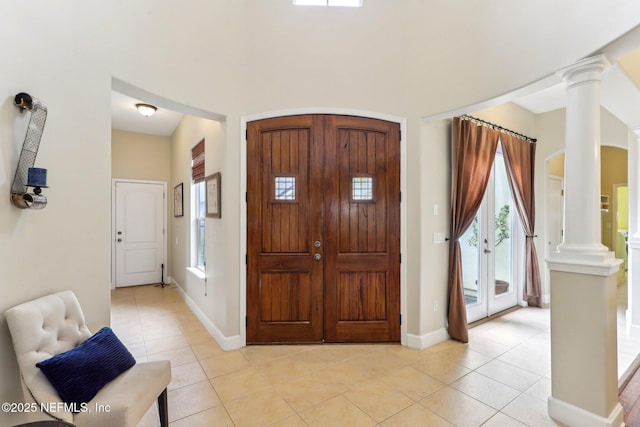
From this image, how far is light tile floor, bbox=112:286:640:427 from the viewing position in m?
2.08

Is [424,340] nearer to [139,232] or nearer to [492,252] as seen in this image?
[492,252]

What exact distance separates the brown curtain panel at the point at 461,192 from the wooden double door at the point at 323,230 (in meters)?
0.68

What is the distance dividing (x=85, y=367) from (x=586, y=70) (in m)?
3.51

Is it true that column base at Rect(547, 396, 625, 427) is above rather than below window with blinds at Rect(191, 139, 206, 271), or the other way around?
below

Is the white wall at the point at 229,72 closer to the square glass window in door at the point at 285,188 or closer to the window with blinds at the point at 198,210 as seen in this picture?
the square glass window in door at the point at 285,188

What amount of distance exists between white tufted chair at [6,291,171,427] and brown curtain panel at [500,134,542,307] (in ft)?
16.0

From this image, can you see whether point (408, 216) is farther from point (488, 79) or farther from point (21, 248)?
point (21, 248)

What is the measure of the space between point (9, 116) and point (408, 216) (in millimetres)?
3188

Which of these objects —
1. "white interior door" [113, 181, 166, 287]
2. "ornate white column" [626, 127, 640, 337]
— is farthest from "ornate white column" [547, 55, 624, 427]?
"white interior door" [113, 181, 166, 287]

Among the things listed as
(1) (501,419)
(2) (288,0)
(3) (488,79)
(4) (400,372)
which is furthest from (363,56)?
(1) (501,419)

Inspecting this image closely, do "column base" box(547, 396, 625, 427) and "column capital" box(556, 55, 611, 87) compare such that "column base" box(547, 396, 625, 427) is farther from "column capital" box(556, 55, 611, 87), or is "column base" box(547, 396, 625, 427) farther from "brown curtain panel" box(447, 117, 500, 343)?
"column capital" box(556, 55, 611, 87)

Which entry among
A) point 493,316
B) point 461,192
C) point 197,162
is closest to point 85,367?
point 197,162

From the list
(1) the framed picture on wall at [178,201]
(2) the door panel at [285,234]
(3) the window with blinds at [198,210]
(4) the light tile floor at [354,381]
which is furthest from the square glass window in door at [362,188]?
(1) the framed picture on wall at [178,201]

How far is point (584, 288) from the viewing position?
6.50 ft
